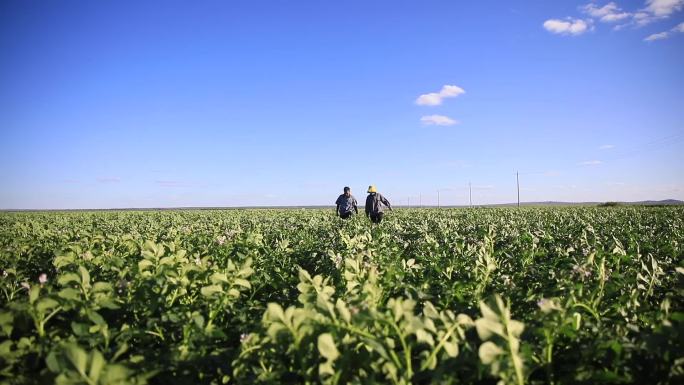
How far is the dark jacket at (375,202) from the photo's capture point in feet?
44.7

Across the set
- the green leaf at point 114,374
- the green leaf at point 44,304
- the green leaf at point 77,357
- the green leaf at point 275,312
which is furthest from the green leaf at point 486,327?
the green leaf at point 44,304

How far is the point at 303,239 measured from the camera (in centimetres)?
679

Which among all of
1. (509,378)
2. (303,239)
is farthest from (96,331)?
(303,239)

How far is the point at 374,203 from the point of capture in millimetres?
13633

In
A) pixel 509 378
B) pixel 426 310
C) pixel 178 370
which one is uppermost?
pixel 426 310

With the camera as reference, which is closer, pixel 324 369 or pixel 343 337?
pixel 324 369

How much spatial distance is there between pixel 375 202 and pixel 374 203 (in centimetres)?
6

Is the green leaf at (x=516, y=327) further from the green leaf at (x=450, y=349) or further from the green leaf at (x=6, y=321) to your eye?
the green leaf at (x=6, y=321)

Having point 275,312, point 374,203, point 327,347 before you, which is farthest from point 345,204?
point 327,347

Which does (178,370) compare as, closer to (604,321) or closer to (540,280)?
(604,321)

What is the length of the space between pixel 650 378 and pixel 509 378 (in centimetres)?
65

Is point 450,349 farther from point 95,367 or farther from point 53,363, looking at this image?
point 53,363

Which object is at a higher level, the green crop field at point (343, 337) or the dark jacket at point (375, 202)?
the dark jacket at point (375, 202)

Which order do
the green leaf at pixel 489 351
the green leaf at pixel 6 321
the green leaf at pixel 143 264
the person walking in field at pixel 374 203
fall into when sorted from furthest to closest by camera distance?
the person walking in field at pixel 374 203 < the green leaf at pixel 143 264 < the green leaf at pixel 6 321 < the green leaf at pixel 489 351
